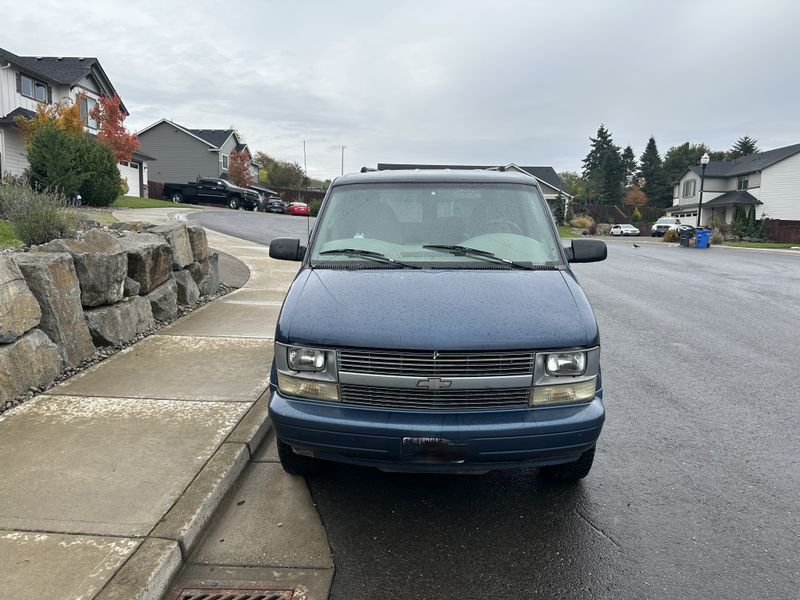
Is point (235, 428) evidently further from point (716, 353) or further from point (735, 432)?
point (716, 353)

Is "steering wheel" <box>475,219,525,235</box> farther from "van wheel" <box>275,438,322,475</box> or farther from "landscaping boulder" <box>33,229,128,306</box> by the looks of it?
"landscaping boulder" <box>33,229,128,306</box>

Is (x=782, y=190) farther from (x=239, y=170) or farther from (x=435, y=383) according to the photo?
(x=435, y=383)

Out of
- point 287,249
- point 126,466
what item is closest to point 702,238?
point 287,249

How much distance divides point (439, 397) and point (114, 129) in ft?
123

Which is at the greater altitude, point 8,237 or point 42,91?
point 42,91

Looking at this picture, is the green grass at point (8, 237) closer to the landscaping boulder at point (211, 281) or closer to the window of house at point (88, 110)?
the landscaping boulder at point (211, 281)

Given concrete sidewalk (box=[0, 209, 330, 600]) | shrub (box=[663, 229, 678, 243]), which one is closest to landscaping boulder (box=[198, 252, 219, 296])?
concrete sidewalk (box=[0, 209, 330, 600])

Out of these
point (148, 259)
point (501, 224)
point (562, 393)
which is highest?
point (501, 224)

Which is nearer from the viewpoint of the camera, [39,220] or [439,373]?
[439,373]

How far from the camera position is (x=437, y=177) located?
4.79 metres

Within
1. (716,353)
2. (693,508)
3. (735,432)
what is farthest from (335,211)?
(716,353)

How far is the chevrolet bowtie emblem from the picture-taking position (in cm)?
317

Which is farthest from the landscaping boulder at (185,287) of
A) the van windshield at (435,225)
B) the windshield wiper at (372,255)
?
the windshield wiper at (372,255)

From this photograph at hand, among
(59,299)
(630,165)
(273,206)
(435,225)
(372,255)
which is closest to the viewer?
(372,255)
